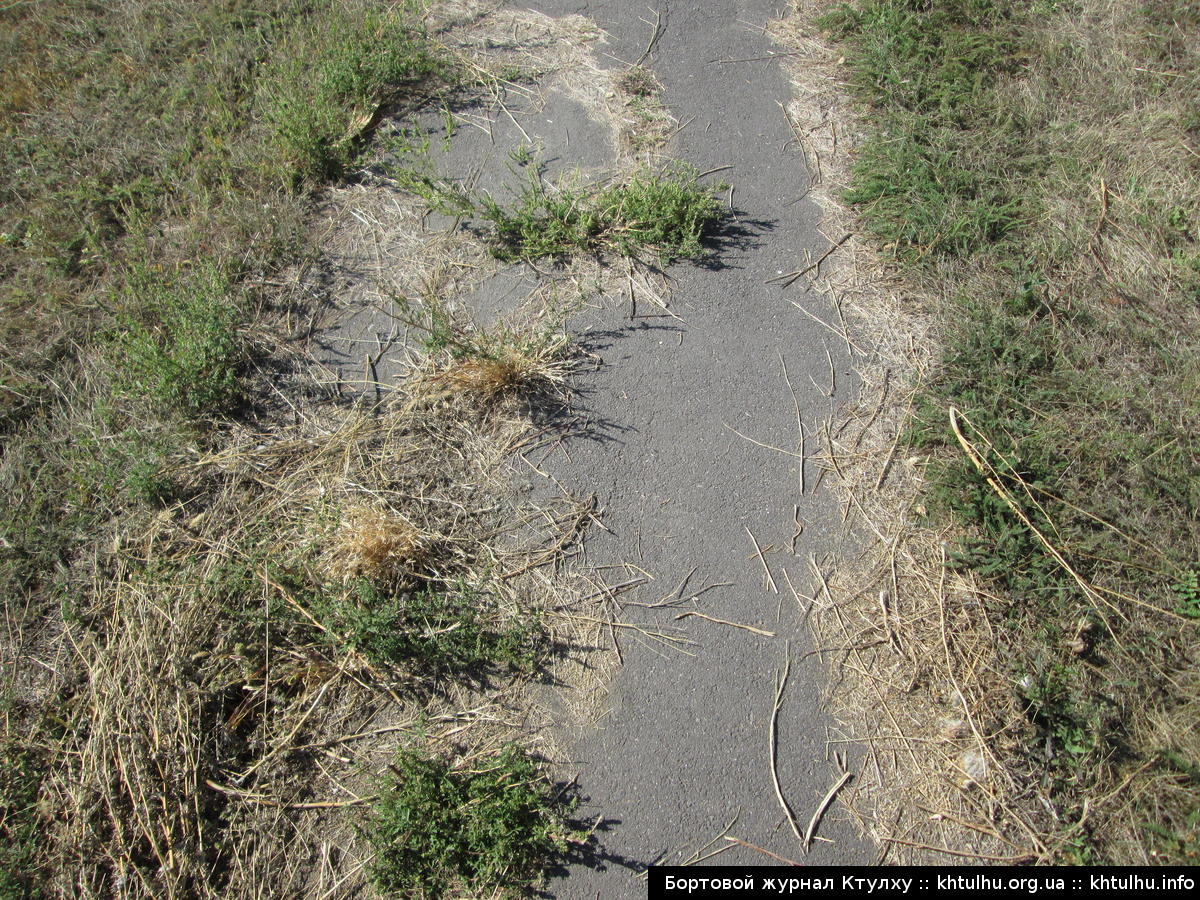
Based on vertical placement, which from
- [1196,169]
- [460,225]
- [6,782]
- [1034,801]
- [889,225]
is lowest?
[6,782]

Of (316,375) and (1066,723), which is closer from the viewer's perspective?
(1066,723)

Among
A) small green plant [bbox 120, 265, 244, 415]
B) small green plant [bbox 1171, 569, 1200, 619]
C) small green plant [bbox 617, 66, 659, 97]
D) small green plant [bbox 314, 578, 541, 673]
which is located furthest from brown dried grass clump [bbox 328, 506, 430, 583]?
small green plant [bbox 617, 66, 659, 97]

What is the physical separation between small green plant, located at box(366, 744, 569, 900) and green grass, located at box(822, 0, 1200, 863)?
1.81 meters

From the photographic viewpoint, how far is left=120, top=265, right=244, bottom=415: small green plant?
12.0ft

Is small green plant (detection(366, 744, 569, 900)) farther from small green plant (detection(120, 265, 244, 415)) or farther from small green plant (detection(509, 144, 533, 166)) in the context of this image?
small green plant (detection(509, 144, 533, 166))

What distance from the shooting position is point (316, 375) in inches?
152

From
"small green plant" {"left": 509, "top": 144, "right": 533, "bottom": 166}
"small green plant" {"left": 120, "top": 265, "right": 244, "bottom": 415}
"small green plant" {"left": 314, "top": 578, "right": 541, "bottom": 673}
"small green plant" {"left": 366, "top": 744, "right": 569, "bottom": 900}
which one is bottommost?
"small green plant" {"left": 366, "top": 744, "right": 569, "bottom": 900}

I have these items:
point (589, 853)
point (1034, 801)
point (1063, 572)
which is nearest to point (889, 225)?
point (1063, 572)

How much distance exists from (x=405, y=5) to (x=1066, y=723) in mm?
5705

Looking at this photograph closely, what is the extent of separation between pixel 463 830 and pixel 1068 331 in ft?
11.4

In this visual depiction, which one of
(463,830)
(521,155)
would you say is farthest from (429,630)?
(521,155)

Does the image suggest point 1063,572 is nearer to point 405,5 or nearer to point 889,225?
point 889,225

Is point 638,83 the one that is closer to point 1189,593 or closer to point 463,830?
point 1189,593

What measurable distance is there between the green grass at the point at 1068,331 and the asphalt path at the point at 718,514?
59cm
